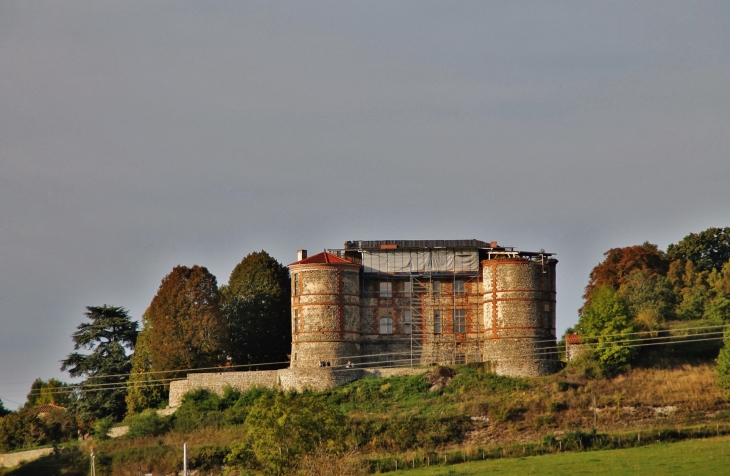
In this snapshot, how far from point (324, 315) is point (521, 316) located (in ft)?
34.4

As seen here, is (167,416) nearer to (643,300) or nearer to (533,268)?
(533,268)

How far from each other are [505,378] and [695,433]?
12.7m

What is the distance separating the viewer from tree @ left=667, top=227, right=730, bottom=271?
280 ft

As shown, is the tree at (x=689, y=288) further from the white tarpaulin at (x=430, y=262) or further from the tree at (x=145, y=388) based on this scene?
the tree at (x=145, y=388)

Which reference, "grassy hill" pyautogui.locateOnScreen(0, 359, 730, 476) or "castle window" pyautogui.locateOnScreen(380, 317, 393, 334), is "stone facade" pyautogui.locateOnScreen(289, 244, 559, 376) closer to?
"castle window" pyautogui.locateOnScreen(380, 317, 393, 334)

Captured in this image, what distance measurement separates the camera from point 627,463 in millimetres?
54469

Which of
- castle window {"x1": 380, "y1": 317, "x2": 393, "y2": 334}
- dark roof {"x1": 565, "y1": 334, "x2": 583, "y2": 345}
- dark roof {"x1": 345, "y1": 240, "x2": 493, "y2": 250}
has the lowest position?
dark roof {"x1": 565, "y1": 334, "x2": 583, "y2": 345}

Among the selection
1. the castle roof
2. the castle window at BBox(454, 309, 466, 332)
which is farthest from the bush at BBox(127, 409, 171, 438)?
the castle window at BBox(454, 309, 466, 332)

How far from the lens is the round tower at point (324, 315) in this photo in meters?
72.1

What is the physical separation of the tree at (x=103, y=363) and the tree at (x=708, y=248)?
115ft

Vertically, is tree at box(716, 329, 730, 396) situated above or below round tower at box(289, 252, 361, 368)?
below

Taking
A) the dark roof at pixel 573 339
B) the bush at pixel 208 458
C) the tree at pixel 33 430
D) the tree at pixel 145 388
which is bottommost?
the bush at pixel 208 458

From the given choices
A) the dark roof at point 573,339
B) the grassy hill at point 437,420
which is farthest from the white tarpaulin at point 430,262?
the dark roof at point 573,339

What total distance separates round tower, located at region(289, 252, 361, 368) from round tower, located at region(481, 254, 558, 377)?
749 cm
